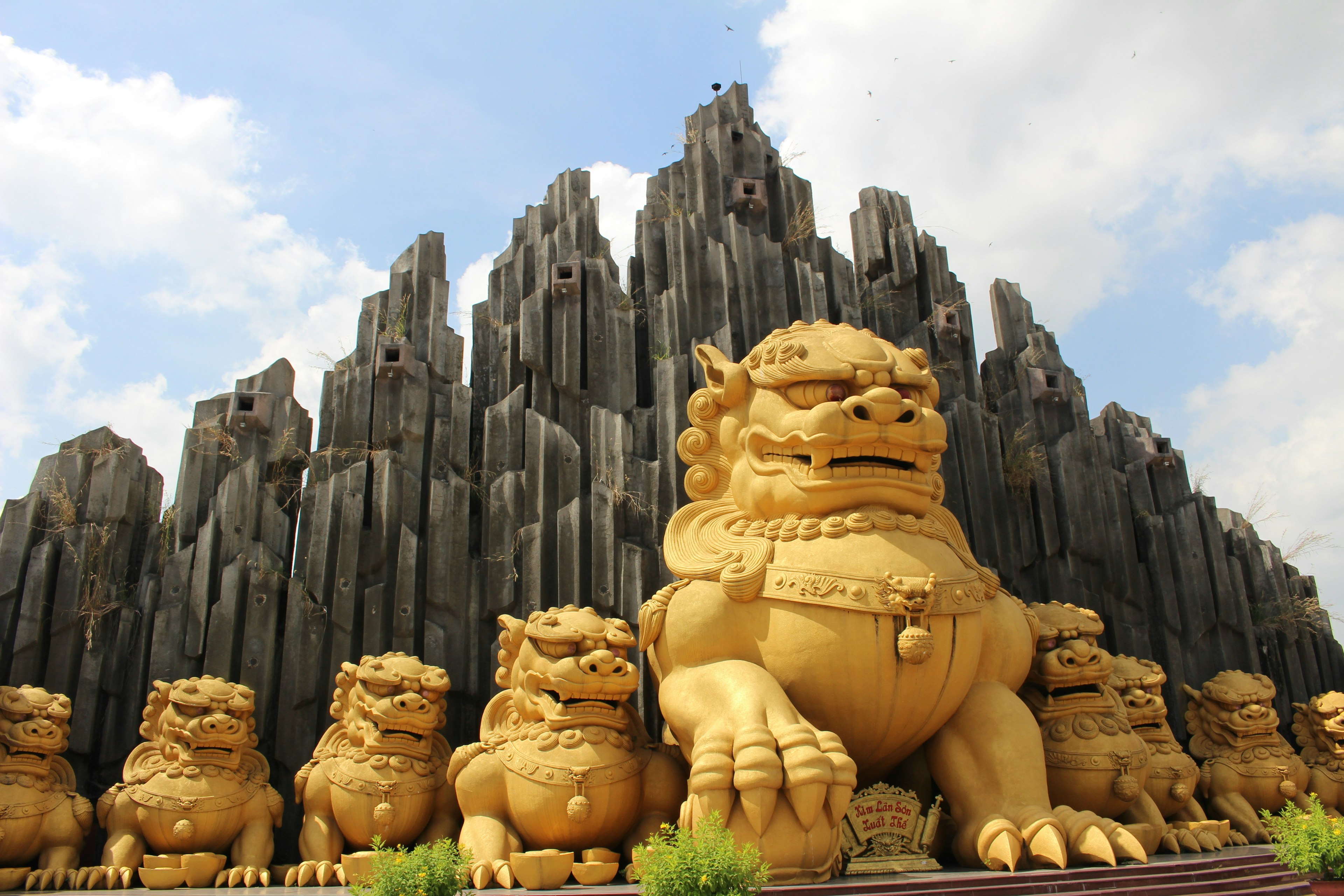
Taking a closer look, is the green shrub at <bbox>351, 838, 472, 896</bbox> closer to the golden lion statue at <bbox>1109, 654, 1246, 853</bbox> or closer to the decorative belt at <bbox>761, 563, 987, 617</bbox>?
the decorative belt at <bbox>761, 563, 987, 617</bbox>

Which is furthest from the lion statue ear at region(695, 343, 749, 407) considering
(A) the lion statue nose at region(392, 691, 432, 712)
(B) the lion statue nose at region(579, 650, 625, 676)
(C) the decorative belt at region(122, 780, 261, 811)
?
(C) the decorative belt at region(122, 780, 261, 811)

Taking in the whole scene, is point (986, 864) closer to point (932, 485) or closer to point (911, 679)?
point (911, 679)

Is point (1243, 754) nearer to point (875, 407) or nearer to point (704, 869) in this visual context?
point (875, 407)

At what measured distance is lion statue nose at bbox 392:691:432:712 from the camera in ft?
19.0

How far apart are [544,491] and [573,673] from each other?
2.57 m

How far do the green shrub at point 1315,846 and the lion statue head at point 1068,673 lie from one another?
1.10m

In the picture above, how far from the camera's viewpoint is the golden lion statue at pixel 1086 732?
223 inches

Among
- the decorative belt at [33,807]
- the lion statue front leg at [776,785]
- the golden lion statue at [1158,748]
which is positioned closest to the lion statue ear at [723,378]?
the lion statue front leg at [776,785]

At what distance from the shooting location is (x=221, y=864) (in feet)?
18.8

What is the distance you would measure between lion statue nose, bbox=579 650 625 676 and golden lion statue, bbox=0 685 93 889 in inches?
123

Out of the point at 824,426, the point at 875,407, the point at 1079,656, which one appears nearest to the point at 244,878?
the point at 824,426

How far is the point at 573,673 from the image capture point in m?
5.34

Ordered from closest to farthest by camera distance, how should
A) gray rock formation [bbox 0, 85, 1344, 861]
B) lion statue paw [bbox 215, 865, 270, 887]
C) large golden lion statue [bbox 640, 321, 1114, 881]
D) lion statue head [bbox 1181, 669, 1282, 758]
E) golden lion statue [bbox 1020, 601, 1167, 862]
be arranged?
large golden lion statue [bbox 640, 321, 1114, 881]
lion statue paw [bbox 215, 865, 270, 887]
golden lion statue [bbox 1020, 601, 1167, 862]
lion statue head [bbox 1181, 669, 1282, 758]
gray rock formation [bbox 0, 85, 1344, 861]

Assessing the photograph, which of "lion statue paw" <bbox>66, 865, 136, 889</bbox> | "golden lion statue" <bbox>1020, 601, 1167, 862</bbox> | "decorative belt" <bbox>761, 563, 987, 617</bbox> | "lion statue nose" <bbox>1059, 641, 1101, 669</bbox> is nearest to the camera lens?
"decorative belt" <bbox>761, 563, 987, 617</bbox>
